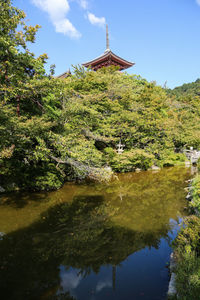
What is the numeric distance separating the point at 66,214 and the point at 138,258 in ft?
11.2

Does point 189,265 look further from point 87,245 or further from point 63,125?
point 63,125

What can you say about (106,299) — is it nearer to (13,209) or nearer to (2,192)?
(13,209)

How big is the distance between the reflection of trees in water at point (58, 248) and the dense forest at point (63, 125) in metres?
2.77

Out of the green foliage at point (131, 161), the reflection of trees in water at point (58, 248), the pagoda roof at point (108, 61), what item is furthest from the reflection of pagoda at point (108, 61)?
the reflection of trees in water at point (58, 248)

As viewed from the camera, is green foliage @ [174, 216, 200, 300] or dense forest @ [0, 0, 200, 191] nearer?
green foliage @ [174, 216, 200, 300]

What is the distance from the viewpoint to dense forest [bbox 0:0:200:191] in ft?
25.2

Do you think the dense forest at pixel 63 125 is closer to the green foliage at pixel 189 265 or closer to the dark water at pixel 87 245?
the dark water at pixel 87 245

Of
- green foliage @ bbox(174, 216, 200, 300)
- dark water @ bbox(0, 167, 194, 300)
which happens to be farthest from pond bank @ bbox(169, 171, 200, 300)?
dark water @ bbox(0, 167, 194, 300)

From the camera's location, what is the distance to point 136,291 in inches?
154

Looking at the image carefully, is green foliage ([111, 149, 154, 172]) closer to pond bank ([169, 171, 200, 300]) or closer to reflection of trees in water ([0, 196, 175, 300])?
reflection of trees in water ([0, 196, 175, 300])

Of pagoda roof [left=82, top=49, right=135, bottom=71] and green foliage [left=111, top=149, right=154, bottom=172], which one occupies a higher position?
pagoda roof [left=82, top=49, right=135, bottom=71]

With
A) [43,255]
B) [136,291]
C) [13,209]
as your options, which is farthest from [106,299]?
[13,209]

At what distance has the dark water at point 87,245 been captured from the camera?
4020 mm

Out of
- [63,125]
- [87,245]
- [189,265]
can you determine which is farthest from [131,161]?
[189,265]
